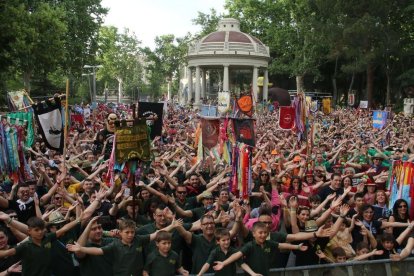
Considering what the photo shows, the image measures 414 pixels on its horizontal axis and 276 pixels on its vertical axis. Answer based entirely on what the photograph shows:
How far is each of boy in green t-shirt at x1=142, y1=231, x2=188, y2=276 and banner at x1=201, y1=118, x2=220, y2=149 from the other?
6.41 m

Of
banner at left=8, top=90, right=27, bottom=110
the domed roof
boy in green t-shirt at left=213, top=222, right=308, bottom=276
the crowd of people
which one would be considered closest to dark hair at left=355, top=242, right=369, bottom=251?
the crowd of people

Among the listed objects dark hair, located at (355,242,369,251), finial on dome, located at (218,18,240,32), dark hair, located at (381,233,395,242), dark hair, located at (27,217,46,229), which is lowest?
dark hair, located at (355,242,369,251)

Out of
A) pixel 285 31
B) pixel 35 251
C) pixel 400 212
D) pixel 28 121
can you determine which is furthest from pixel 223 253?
pixel 285 31

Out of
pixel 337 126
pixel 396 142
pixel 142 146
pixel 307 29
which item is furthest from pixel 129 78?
pixel 142 146

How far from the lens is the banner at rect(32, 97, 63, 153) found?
32.6 feet

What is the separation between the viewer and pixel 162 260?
226 inches

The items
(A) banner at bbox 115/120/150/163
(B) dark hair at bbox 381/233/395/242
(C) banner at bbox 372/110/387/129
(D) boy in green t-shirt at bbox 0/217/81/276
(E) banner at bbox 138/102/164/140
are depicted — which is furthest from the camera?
(C) banner at bbox 372/110/387/129

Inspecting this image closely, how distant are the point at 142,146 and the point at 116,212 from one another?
974mm

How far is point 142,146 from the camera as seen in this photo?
759 centimetres

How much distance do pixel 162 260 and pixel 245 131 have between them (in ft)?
16.0

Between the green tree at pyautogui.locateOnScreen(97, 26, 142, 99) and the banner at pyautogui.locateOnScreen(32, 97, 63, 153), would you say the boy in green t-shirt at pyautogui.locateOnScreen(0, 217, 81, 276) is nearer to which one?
the banner at pyautogui.locateOnScreen(32, 97, 63, 153)

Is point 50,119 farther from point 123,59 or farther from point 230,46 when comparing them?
point 123,59

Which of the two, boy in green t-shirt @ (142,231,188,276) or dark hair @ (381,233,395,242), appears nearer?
boy in green t-shirt @ (142,231,188,276)

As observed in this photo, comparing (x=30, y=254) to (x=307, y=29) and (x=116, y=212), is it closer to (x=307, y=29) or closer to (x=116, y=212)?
(x=116, y=212)
